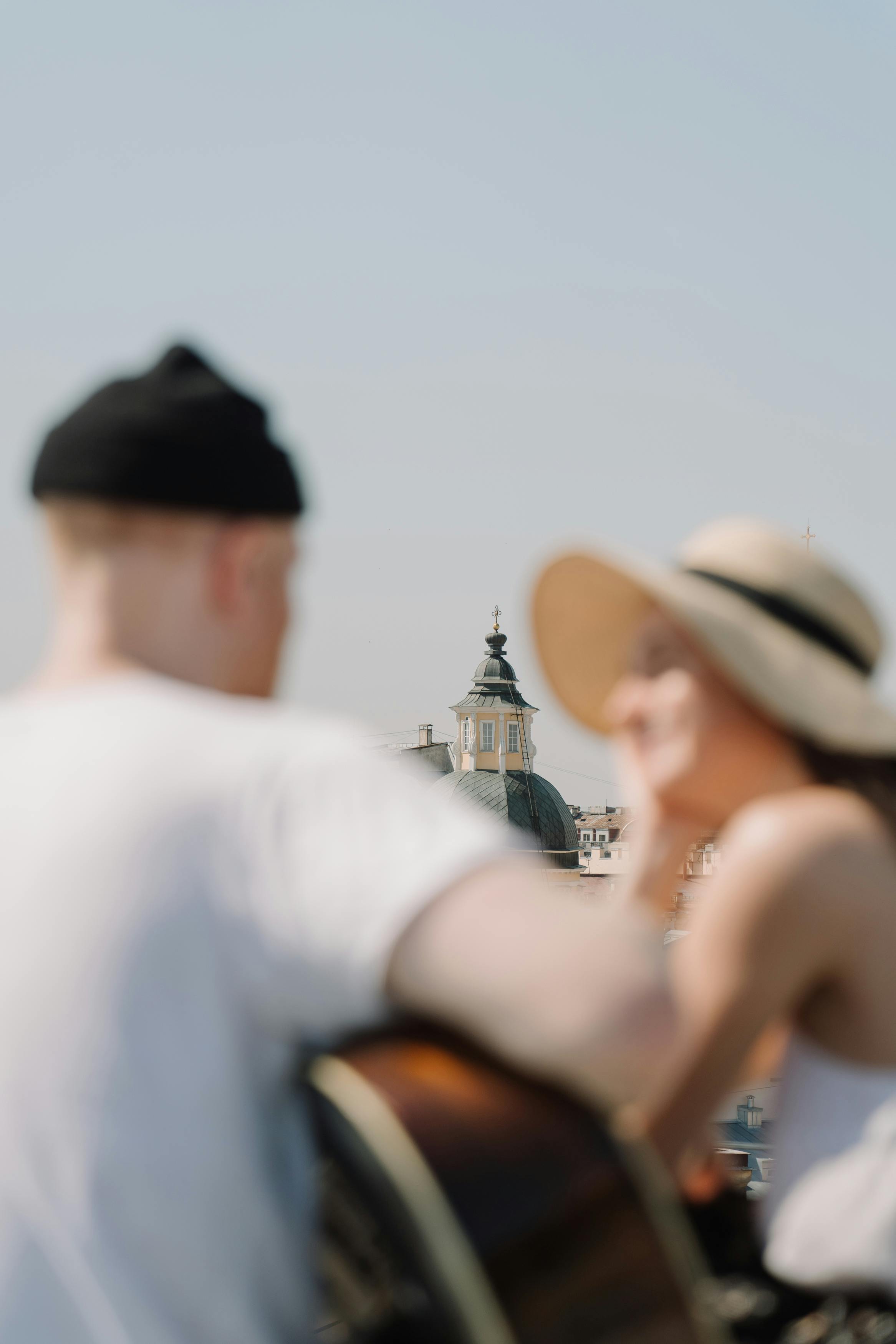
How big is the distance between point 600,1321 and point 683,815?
0.61 m

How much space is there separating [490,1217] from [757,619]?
2.21ft

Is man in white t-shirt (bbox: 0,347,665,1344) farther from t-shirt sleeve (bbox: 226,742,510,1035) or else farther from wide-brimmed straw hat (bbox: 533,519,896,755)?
wide-brimmed straw hat (bbox: 533,519,896,755)

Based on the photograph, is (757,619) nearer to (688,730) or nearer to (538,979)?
(688,730)

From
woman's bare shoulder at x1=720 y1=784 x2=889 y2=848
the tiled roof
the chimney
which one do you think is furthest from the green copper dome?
woman's bare shoulder at x1=720 y1=784 x2=889 y2=848

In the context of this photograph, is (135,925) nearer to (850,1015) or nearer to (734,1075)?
(734,1075)

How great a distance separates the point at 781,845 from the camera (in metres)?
1.26

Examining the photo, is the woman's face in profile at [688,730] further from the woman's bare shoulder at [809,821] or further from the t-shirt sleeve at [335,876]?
the t-shirt sleeve at [335,876]

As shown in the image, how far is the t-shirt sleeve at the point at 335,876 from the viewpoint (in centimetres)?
108

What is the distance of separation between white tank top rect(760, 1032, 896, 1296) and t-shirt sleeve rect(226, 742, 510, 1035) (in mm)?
489

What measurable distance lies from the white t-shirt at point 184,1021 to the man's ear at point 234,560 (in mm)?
198

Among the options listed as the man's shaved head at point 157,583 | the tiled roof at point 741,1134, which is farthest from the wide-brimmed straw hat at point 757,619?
the tiled roof at point 741,1134

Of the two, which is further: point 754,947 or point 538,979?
point 754,947

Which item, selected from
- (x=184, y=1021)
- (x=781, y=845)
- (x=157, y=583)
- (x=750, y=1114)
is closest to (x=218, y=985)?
(x=184, y=1021)

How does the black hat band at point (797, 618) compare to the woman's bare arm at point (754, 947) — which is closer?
the woman's bare arm at point (754, 947)
